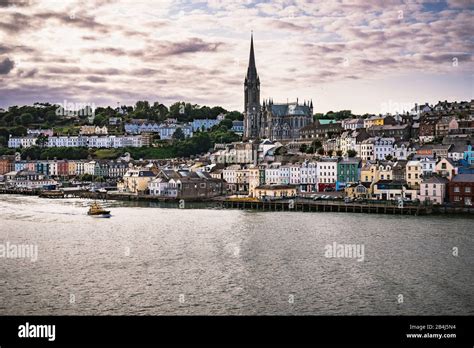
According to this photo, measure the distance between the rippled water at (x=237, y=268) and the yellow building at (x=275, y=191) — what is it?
18.4 feet

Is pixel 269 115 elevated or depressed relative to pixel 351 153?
elevated

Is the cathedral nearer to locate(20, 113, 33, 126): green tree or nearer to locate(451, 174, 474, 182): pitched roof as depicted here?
locate(451, 174, 474, 182): pitched roof

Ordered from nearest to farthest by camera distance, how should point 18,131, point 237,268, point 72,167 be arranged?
point 237,268
point 72,167
point 18,131

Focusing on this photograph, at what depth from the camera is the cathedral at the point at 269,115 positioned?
32250 mm

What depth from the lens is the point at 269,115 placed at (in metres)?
32.7

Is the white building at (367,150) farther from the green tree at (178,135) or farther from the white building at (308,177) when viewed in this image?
the green tree at (178,135)

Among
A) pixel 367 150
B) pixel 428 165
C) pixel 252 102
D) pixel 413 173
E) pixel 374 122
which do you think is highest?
pixel 252 102

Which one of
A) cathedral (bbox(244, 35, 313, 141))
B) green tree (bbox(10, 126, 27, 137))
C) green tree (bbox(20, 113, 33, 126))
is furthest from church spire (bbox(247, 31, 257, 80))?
green tree (bbox(20, 113, 33, 126))

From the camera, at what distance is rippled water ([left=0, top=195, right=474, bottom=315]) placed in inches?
221
